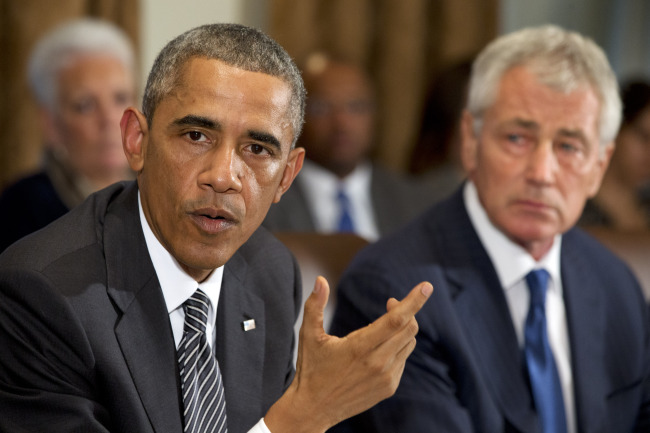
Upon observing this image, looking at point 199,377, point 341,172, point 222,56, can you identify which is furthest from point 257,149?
point 341,172

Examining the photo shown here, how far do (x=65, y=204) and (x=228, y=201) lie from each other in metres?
1.39

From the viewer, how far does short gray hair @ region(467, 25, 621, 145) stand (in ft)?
5.95

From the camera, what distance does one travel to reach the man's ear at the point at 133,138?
128cm

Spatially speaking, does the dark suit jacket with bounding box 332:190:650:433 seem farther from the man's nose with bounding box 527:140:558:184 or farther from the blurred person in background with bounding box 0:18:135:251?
the blurred person in background with bounding box 0:18:135:251

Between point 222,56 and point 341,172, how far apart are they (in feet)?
7.24

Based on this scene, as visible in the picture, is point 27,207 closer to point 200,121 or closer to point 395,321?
point 200,121

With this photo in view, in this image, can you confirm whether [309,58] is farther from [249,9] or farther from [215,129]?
[215,129]

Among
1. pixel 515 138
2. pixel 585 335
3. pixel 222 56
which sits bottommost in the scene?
pixel 585 335

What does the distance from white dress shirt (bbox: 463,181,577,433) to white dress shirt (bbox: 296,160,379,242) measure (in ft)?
4.33

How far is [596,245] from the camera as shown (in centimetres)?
204

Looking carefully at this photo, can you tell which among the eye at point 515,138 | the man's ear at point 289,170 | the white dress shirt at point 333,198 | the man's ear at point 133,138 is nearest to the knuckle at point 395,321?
the man's ear at point 289,170

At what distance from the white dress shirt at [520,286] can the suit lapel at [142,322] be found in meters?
0.78

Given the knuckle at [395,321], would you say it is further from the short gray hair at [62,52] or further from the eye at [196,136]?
the short gray hair at [62,52]

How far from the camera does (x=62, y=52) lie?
2773 millimetres
